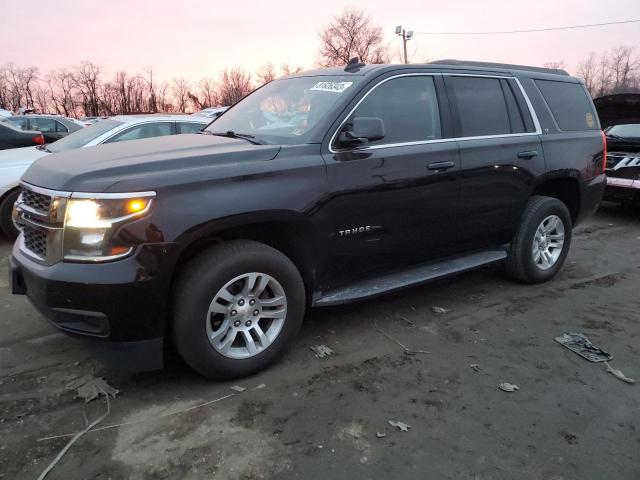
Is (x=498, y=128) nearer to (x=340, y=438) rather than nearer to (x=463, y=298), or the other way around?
(x=463, y=298)

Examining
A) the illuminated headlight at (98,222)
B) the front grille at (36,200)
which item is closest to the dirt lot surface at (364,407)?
the illuminated headlight at (98,222)

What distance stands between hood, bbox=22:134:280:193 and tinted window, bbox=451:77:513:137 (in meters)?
1.78

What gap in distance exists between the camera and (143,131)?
21.7ft

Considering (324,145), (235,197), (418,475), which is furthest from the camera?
(324,145)

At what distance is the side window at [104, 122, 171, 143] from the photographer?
252 inches

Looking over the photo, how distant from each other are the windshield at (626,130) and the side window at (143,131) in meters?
7.19

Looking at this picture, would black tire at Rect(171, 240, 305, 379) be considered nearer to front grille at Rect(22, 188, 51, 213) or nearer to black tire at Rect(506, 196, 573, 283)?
front grille at Rect(22, 188, 51, 213)

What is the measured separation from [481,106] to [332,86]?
1.39m

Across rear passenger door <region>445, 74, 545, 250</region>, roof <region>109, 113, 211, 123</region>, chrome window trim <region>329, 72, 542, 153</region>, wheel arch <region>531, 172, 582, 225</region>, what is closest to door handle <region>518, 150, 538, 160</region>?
rear passenger door <region>445, 74, 545, 250</region>

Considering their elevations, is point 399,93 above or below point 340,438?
above

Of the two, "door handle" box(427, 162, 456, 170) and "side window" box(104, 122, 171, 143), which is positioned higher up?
"side window" box(104, 122, 171, 143)

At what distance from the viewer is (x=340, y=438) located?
8.58 ft

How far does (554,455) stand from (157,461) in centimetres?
195

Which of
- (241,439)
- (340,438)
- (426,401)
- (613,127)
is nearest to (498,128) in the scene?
(426,401)
